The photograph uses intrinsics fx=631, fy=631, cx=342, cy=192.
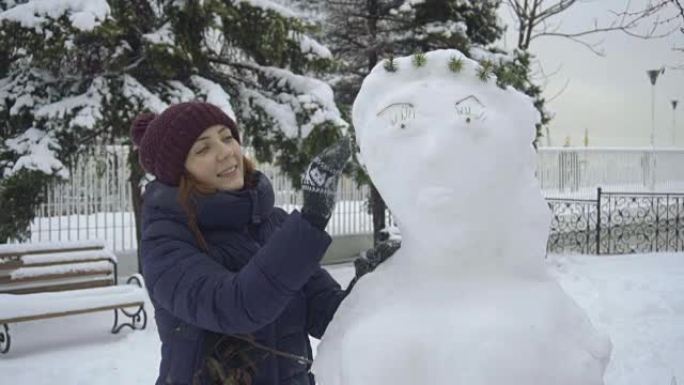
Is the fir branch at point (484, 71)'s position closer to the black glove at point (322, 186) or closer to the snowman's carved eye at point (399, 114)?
the snowman's carved eye at point (399, 114)

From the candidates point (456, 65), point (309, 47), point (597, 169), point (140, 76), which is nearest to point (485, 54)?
point (309, 47)

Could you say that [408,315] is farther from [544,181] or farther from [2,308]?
[544,181]

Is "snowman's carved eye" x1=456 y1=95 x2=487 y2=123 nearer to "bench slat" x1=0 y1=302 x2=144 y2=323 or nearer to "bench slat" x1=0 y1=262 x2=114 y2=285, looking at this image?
"bench slat" x1=0 y1=302 x2=144 y2=323

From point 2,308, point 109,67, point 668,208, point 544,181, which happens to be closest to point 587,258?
point 668,208

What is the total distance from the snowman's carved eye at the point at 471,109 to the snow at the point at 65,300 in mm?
5017

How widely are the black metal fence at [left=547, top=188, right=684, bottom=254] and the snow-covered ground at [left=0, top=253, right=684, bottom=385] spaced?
336 cm

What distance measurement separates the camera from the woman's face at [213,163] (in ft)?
5.74

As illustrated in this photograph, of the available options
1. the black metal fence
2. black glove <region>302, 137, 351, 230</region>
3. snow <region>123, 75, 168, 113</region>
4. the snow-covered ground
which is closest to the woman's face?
black glove <region>302, 137, 351, 230</region>

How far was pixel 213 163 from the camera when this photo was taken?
1757 mm

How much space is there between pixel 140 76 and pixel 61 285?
7.92 feet

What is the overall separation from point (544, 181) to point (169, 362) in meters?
13.8

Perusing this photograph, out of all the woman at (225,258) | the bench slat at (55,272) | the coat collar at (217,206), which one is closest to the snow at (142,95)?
the bench slat at (55,272)

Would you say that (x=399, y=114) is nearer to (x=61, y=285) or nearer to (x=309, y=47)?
(x=61, y=285)

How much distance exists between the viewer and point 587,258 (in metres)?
9.80
